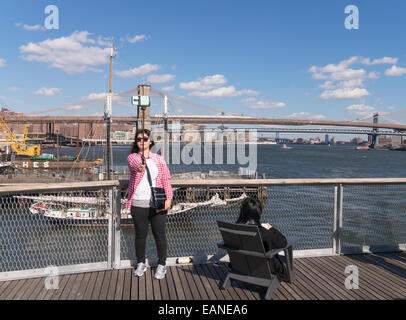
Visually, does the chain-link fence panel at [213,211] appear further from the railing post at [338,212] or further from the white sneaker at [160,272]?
the white sneaker at [160,272]

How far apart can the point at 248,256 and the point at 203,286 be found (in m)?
0.59

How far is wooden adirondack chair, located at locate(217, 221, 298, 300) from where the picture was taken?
337cm

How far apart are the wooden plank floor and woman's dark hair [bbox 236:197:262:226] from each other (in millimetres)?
685

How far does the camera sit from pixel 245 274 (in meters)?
3.60

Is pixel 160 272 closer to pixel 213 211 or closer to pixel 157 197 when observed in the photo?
pixel 157 197

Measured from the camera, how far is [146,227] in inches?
151

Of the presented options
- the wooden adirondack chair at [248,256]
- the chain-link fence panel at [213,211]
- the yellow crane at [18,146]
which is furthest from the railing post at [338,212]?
the yellow crane at [18,146]

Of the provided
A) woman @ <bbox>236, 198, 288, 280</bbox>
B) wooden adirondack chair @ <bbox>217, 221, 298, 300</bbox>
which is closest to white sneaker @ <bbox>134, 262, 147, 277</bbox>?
wooden adirondack chair @ <bbox>217, 221, 298, 300</bbox>

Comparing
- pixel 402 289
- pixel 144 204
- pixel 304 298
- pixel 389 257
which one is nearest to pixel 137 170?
pixel 144 204

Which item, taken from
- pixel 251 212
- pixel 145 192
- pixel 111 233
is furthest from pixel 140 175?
pixel 251 212

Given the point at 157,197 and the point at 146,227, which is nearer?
the point at 157,197

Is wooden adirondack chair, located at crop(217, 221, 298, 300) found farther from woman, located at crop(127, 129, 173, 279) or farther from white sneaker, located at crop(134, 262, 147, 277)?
white sneaker, located at crop(134, 262, 147, 277)

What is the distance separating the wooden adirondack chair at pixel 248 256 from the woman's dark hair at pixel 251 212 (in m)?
0.20
